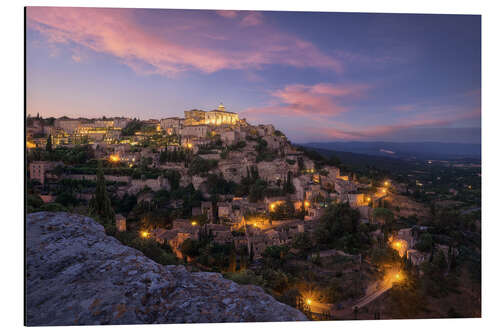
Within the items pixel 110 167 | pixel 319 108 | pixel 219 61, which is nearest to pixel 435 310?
pixel 319 108

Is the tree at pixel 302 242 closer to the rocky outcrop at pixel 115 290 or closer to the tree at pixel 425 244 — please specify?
the tree at pixel 425 244

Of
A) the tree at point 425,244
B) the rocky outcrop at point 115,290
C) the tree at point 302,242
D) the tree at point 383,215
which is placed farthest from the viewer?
the tree at point 383,215

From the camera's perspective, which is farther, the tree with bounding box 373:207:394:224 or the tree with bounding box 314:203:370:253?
the tree with bounding box 373:207:394:224

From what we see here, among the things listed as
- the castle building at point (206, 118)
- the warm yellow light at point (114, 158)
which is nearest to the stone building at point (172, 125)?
the castle building at point (206, 118)

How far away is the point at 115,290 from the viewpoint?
206 centimetres

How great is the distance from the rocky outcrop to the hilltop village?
83cm

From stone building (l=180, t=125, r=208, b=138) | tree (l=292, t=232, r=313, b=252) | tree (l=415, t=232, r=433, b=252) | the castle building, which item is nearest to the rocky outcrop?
tree (l=292, t=232, r=313, b=252)

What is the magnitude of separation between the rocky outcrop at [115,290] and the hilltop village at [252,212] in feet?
2.73

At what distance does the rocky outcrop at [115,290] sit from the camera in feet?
6.68

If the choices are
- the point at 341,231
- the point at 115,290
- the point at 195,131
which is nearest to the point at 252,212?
the point at 341,231

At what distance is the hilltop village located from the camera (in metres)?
4.62

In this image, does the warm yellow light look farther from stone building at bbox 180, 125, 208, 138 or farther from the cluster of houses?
stone building at bbox 180, 125, 208, 138

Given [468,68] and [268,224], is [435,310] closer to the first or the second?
[468,68]

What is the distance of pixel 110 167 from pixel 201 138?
828 centimetres
